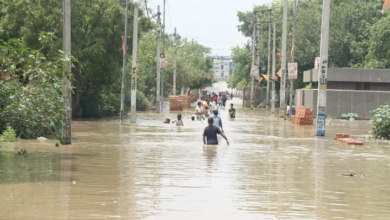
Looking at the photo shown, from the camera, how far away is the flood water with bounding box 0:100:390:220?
10.6 m

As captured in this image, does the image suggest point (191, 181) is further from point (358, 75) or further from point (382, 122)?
point (358, 75)

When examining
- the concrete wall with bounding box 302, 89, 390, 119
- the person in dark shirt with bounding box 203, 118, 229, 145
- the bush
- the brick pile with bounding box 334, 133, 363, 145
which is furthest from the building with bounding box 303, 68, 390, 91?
the person in dark shirt with bounding box 203, 118, 229, 145

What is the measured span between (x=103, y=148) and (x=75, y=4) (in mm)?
19017

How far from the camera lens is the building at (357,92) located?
47.9 metres

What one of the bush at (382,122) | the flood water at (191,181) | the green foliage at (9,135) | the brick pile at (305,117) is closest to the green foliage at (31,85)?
the flood water at (191,181)

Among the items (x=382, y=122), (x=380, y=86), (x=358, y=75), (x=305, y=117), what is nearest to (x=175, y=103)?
(x=358, y=75)

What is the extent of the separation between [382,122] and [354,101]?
2039 cm

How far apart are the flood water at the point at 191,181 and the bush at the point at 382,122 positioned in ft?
9.15

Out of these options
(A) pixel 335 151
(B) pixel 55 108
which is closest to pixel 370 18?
(A) pixel 335 151

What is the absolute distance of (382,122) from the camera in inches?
1105

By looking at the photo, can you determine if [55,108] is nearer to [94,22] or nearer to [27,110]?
[27,110]

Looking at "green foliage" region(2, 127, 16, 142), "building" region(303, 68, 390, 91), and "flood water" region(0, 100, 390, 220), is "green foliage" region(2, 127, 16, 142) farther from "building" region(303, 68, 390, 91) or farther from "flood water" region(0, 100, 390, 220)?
"building" region(303, 68, 390, 91)

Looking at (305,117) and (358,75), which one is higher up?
(358,75)

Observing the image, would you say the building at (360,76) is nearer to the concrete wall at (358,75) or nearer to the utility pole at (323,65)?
the concrete wall at (358,75)
